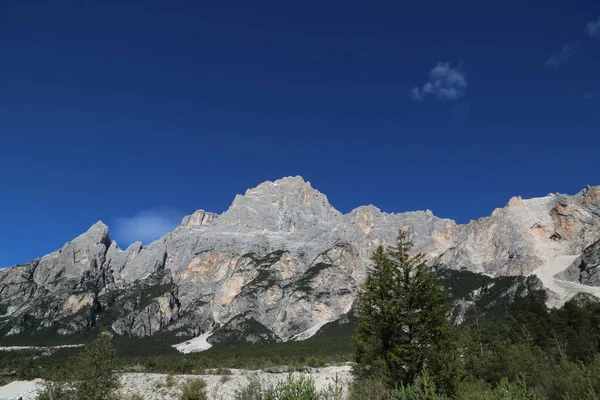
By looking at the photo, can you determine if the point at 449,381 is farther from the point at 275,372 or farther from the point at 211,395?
the point at 275,372

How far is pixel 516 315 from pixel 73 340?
637 ft

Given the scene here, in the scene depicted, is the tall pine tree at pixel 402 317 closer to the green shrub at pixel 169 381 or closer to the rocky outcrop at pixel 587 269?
the green shrub at pixel 169 381

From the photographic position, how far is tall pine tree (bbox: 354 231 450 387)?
995 inches

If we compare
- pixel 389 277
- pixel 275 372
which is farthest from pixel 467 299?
pixel 389 277

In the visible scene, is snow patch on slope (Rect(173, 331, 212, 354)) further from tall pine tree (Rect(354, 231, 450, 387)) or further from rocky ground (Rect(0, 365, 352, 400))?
tall pine tree (Rect(354, 231, 450, 387))

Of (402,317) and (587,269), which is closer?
(402,317)

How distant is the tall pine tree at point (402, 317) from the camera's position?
82.9ft

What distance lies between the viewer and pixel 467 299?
16862 centimetres

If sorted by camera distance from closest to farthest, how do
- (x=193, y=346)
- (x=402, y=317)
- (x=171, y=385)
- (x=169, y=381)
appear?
(x=402, y=317), (x=171, y=385), (x=169, y=381), (x=193, y=346)

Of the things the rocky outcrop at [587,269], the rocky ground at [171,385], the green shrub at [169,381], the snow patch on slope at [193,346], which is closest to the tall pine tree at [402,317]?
the rocky ground at [171,385]

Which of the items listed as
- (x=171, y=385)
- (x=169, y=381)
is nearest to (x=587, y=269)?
(x=169, y=381)

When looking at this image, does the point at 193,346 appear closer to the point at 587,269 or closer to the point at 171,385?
the point at 171,385

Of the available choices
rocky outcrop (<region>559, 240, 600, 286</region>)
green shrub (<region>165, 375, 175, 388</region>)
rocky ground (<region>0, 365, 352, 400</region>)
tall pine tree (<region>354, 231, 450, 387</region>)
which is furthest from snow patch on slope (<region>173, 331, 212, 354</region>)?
rocky outcrop (<region>559, 240, 600, 286</region>)

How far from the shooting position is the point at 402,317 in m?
26.2
